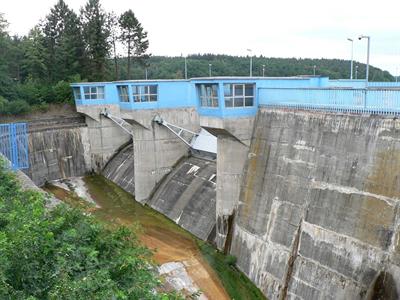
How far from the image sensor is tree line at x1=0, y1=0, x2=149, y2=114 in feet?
166

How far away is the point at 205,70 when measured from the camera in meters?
94.7

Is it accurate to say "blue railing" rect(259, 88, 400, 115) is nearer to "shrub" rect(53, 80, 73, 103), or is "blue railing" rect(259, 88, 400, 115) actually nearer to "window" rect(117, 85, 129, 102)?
"window" rect(117, 85, 129, 102)

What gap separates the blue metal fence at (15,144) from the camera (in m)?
29.9

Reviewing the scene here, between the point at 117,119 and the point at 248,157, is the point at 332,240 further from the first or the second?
the point at 117,119

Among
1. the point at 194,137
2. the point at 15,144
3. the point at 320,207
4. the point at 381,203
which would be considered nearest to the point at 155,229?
the point at 194,137

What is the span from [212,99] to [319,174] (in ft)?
21.2

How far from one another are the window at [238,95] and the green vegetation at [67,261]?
1012cm

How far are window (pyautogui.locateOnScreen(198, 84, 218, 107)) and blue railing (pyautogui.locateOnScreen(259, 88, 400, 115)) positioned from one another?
7.21 ft

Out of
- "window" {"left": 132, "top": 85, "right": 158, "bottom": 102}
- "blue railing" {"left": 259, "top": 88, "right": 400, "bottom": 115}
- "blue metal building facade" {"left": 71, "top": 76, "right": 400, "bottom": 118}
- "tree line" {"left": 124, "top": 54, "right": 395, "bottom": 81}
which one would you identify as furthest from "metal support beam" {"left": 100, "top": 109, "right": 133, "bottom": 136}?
"tree line" {"left": 124, "top": 54, "right": 395, "bottom": 81}

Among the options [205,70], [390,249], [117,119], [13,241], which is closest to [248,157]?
[390,249]

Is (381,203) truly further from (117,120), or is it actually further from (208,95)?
(117,120)

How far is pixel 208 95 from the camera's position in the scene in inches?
825

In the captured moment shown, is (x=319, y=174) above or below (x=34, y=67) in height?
below

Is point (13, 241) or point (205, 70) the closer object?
point (13, 241)
